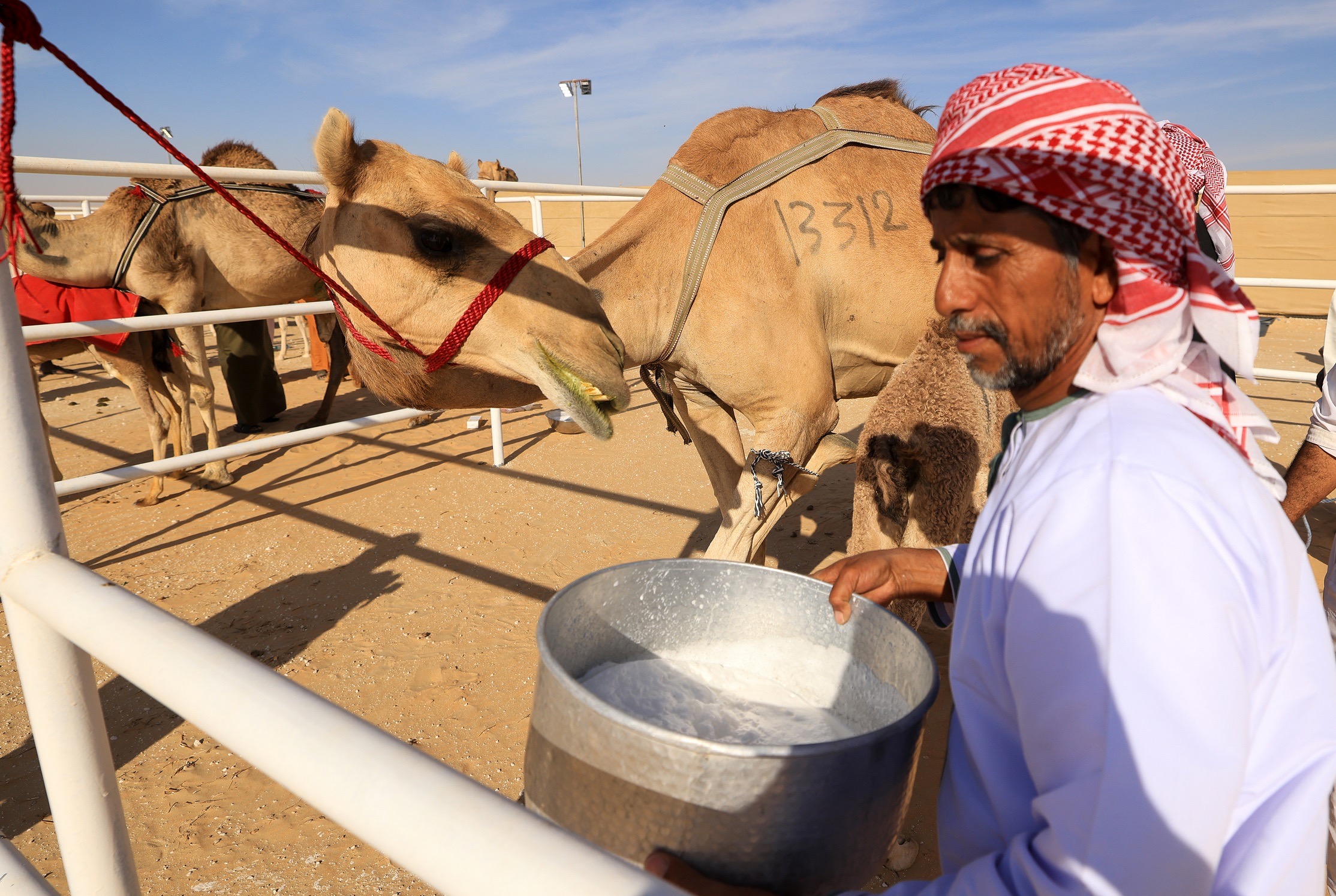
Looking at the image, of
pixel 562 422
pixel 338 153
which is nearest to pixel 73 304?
pixel 562 422

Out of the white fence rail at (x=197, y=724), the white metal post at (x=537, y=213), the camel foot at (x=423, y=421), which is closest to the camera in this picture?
the white fence rail at (x=197, y=724)

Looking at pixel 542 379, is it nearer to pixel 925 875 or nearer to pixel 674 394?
pixel 674 394

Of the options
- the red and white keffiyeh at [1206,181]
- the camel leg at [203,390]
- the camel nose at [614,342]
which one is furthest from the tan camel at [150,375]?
the red and white keffiyeh at [1206,181]

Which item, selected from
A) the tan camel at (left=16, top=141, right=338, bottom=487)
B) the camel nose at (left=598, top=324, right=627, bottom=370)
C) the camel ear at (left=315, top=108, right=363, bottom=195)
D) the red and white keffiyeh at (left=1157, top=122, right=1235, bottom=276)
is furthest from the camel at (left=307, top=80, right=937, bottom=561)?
the tan camel at (left=16, top=141, right=338, bottom=487)

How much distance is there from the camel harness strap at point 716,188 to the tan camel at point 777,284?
0.03 meters

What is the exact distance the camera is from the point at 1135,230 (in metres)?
0.88

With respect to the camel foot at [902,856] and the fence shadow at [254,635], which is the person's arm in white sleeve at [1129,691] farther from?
the fence shadow at [254,635]

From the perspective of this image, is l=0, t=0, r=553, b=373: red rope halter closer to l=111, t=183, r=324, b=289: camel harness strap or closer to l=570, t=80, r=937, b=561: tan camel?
l=570, t=80, r=937, b=561: tan camel

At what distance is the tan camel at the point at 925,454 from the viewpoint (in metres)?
1.95

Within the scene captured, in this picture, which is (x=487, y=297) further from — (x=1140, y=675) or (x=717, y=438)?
(x=1140, y=675)

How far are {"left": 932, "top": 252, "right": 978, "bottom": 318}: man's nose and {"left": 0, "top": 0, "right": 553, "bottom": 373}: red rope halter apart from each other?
100 cm

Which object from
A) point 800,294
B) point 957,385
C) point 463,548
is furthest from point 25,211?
point 957,385

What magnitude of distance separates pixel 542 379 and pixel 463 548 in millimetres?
2315

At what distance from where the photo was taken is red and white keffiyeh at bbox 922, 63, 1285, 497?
0.86 meters
